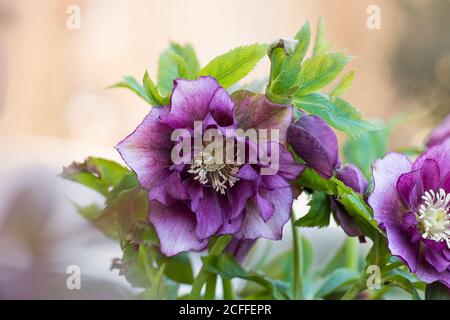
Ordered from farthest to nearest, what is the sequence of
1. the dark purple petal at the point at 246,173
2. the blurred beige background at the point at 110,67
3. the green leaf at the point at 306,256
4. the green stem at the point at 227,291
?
the blurred beige background at the point at 110,67, the green leaf at the point at 306,256, the green stem at the point at 227,291, the dark purple petal at the point at 246,173

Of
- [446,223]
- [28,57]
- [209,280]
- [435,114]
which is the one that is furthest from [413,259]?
[435,114]

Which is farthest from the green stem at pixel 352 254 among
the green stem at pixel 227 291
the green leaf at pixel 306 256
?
the green stem at pixel 227 291

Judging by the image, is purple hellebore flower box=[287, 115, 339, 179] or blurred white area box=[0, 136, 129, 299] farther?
blurred white area box=[0, 136, 129, 299]

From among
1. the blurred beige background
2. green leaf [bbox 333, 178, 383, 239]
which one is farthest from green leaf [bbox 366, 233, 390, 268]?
the blurred beige background

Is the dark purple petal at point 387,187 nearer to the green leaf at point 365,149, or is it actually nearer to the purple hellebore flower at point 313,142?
the purple hellebore flower at point 313,142

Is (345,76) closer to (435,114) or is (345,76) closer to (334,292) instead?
(334,292)

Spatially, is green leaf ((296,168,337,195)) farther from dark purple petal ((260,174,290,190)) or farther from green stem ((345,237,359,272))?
green stem ((345,237,359,272))

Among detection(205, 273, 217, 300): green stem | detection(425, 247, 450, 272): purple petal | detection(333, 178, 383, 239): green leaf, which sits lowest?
detection(205, 273, 217, 300): green stem
